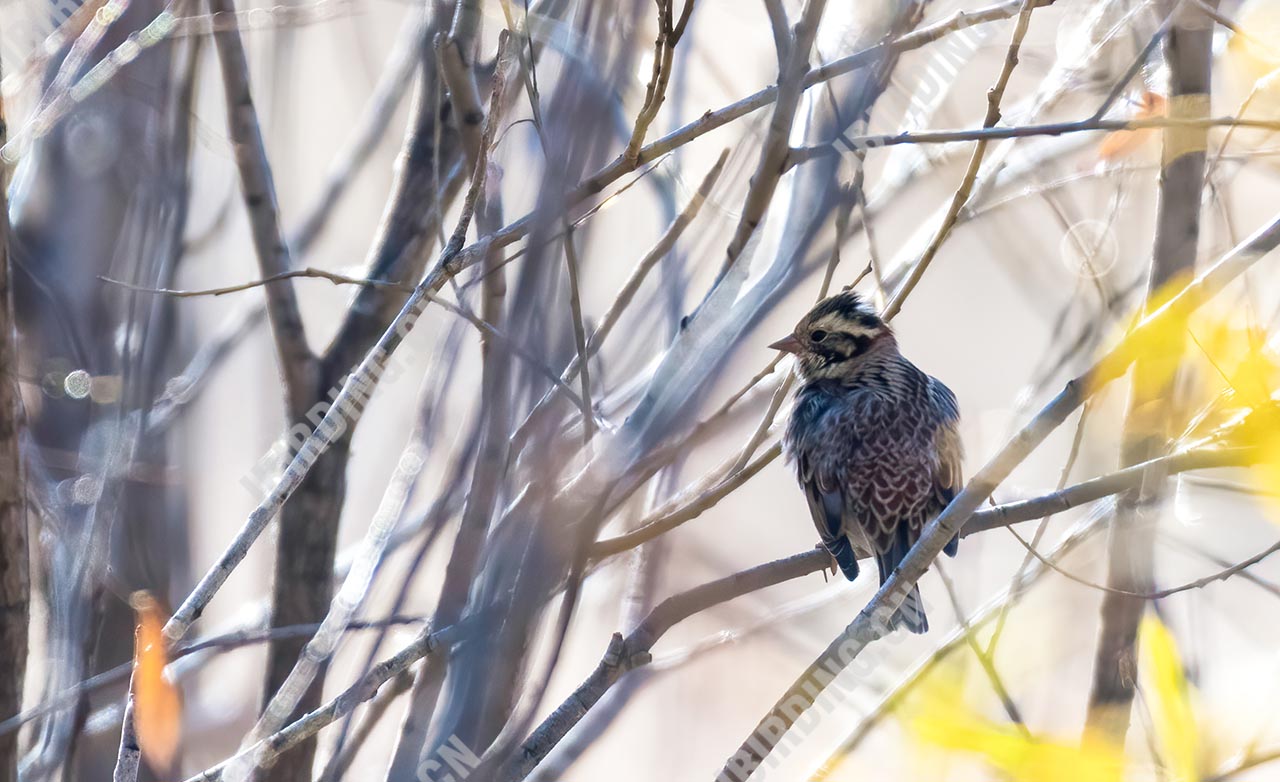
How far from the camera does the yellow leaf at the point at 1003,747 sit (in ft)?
5.20

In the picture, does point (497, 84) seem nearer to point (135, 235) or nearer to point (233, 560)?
point (233, 560)

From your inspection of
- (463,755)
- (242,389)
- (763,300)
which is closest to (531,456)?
(463,755)

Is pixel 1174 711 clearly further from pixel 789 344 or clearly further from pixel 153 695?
pixel 789 344

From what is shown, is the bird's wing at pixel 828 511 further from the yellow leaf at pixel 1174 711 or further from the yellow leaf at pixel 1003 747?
the yellow leaf at pixel 1003 747

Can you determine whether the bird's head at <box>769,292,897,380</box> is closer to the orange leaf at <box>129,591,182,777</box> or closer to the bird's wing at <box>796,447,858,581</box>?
the bird's wing at <box>796,447,858,581</box>

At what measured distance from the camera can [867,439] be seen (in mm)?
4262

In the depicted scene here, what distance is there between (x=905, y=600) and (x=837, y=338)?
1.27m

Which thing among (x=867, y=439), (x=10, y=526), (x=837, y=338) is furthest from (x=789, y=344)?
(x=10, y=526)

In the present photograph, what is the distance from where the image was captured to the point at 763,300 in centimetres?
218

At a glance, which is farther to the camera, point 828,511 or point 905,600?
point 828,511

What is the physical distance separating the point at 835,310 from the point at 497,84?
2.47 meters

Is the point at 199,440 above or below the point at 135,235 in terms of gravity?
below

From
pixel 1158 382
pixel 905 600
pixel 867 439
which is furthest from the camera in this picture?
pixel 867 439

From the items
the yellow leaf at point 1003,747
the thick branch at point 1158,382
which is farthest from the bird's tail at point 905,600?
the yellow leaf at point 1003,747
